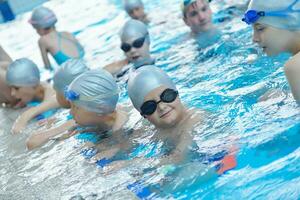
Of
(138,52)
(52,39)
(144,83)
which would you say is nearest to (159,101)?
(144,83)

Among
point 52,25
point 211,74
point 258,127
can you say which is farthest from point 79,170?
point 52,25

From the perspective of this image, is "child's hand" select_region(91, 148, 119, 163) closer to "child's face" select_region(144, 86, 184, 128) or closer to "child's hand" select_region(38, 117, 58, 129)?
"child's face" select_region(144, 86, 184, 128)

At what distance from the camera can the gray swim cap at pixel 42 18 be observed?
8.79 meters

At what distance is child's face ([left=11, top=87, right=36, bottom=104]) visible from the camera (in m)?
7.48

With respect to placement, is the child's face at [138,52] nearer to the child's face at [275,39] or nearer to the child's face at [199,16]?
the child's face at [199,16]

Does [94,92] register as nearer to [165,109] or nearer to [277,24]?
[165,109]

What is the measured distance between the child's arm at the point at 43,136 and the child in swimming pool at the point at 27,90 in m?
0.94

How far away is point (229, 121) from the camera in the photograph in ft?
15.8

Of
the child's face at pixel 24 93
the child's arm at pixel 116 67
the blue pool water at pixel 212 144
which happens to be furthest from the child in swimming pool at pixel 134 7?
the child's face at pixel 24 93

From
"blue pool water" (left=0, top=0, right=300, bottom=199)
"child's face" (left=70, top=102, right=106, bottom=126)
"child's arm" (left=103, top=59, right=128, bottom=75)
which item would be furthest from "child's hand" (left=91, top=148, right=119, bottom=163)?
"child's arm" (left=103, top=59, right=128, bottom=75)

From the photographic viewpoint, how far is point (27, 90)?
7.49 m

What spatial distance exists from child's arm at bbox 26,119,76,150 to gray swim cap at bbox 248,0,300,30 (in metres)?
3.04

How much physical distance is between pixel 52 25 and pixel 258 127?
5677mm

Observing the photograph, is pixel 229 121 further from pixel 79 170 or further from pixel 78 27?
pixel 78 27
